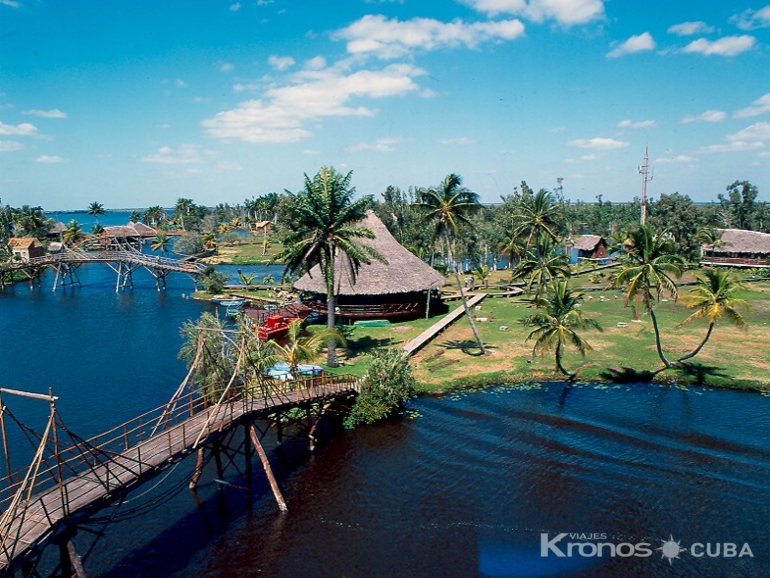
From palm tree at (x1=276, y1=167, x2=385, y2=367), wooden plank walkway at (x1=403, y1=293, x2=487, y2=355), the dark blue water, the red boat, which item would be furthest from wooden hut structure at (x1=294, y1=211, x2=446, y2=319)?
the dark blue water

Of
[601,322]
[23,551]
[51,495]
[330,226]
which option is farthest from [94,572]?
[601,322]

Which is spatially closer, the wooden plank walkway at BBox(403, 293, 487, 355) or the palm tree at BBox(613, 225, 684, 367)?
the palm tree at BBox(613, 225, 684, 367)

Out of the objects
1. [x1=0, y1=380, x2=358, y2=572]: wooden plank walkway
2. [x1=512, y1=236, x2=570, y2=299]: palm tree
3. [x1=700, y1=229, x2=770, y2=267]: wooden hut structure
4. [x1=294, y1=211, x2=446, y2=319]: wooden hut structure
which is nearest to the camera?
[x1=0, y1=380, x2=358, y2=572]: wooden plank walkway

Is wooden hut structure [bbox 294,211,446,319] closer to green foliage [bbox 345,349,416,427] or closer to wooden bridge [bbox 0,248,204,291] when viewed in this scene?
green foliage [bbox 345,349,416,427]

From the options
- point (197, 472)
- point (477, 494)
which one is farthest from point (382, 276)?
point (477, 494)

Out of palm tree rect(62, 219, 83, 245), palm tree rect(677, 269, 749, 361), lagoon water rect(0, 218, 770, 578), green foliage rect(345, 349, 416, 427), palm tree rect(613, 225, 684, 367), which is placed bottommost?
lagoon water rect(0, 218, 770, 578)

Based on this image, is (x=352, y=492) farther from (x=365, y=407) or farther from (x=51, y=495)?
(x=51, y=495)

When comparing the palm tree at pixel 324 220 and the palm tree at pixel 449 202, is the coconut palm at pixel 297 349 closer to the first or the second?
the palm tree at pixel 324 220

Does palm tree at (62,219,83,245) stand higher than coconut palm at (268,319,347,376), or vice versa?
palm tree at (62,219,83,245)
